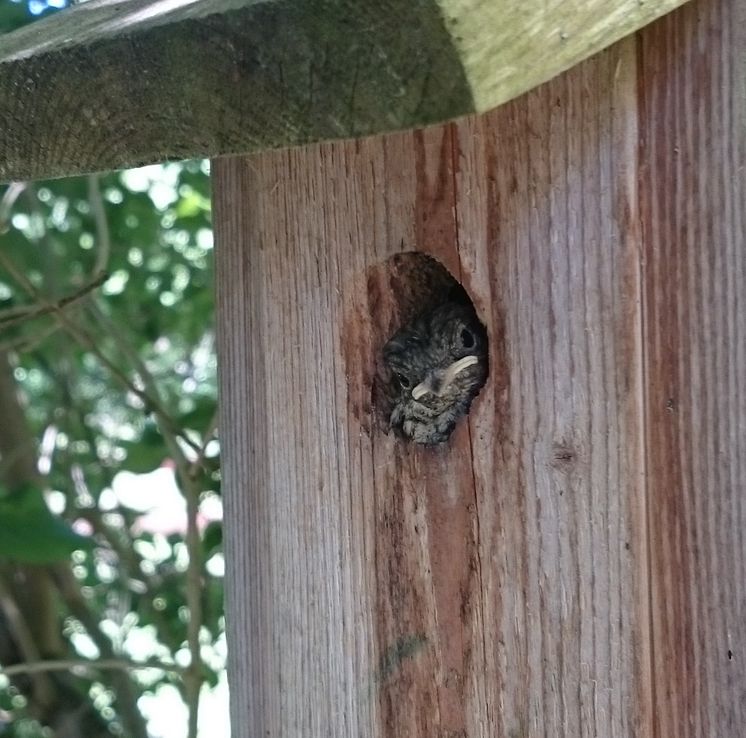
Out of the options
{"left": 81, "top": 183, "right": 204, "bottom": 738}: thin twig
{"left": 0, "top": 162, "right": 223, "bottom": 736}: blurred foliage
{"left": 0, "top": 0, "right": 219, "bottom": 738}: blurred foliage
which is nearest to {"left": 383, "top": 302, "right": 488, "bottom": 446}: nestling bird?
{"left": 81, "top": 183, "right": 204, "bottom": 738}: thin twig

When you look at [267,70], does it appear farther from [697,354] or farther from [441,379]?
[441,379]

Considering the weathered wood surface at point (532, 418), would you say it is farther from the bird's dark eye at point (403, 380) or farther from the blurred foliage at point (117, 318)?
the blurred foliage at point (117, 318)

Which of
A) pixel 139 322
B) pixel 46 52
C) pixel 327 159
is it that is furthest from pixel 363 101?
pixel 139 322

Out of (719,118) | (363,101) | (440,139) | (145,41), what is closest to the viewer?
(363,101)

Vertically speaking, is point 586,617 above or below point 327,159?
below

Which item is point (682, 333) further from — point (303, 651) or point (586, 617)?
point (303, 651)

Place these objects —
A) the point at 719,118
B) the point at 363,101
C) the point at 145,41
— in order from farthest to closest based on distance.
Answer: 1. the point at 719,118
2. the point at 145,41
3. the point at 363,101

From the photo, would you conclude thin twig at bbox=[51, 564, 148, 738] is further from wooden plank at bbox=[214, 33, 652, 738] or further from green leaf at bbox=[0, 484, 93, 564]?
wooden plank at bbox=[214, 33, 652, 738]

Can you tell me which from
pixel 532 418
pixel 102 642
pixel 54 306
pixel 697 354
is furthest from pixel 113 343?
pixel 697 354
